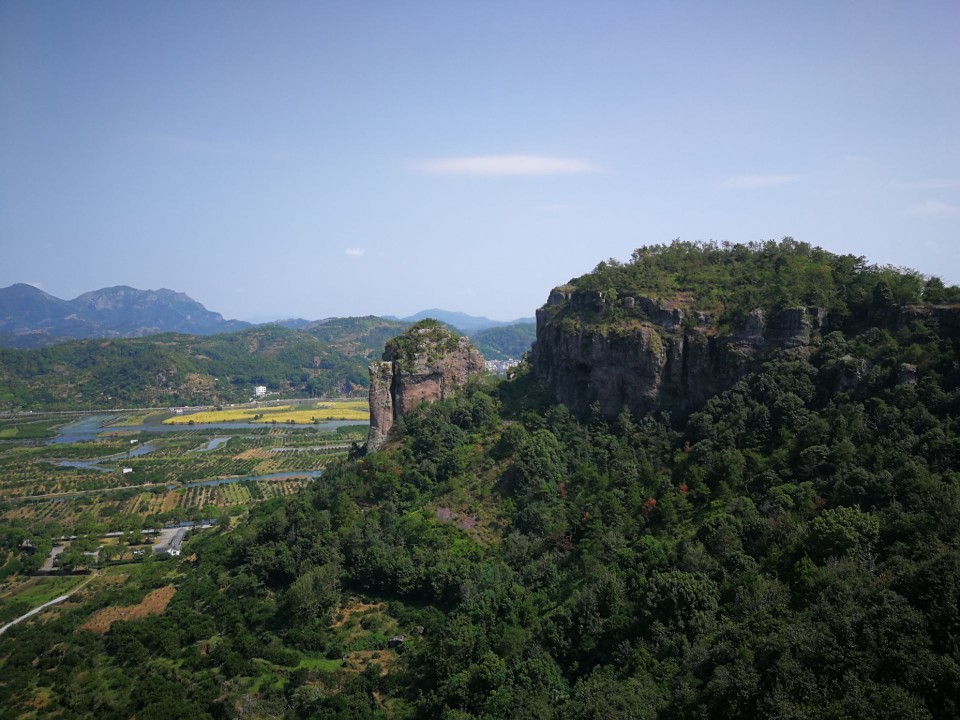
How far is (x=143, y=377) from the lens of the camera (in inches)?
6599

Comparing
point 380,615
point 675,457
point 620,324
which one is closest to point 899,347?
point 675,457

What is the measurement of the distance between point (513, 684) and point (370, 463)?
24701 millimetres

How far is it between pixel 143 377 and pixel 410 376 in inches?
5529

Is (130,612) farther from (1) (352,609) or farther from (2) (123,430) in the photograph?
(2) (123,430)

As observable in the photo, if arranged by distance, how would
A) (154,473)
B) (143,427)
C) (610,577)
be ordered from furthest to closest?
1. (143,427)
2. (154,473)
3. (610,577)

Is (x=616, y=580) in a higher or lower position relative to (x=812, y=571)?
lower

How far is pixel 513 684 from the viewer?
28.3 m

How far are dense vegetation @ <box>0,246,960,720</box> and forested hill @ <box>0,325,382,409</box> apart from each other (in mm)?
128527

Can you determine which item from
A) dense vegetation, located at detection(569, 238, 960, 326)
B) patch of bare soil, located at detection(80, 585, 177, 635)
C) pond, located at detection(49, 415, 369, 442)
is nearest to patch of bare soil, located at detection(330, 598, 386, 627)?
patch of bare soil, located at detection(80, 585, 177, 635)

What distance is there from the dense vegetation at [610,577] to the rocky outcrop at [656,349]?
1790 millimetres

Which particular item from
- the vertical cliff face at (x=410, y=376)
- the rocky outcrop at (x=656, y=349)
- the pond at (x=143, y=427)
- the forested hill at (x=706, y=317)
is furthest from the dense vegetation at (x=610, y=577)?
the pond at (x=143, y=427)

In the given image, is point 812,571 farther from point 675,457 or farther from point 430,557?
point 430,557

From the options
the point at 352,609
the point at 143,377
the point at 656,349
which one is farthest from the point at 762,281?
the point at 143,377

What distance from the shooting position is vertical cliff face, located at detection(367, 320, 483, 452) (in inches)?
2122
